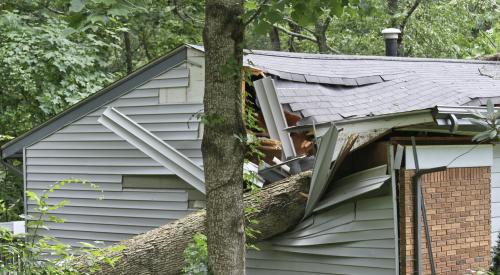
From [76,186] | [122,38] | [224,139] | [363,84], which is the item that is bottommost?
[224,139]

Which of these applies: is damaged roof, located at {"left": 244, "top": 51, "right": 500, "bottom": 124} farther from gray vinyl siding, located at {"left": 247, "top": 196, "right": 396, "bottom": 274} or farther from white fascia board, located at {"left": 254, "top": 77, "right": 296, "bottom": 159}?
gray vinyl siding, located at {"left": 247, "top": 196, "right": 396, "bottom": 274}

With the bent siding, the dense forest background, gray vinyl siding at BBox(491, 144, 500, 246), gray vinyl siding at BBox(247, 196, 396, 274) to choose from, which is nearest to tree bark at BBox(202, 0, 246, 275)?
the dense forest background

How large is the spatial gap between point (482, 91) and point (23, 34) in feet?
31.4

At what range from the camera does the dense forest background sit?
349 inches

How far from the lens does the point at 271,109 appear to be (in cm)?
959

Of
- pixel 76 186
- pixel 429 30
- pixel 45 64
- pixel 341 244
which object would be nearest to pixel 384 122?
pixel 341 244

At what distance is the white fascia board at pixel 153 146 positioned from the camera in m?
10.4

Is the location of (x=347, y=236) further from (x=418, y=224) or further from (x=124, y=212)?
(x=124, y=212)

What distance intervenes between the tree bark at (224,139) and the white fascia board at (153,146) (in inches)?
219

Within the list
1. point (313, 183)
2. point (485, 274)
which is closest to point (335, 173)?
point (313, 183)

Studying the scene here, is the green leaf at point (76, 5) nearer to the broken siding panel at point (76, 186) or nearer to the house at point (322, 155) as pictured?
the house at point (322, 155)

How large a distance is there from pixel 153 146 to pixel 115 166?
50.6 inches

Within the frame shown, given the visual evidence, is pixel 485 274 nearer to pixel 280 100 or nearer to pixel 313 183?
pixel 313 183

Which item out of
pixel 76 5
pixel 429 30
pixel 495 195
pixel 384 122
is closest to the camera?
pixel 76 5
